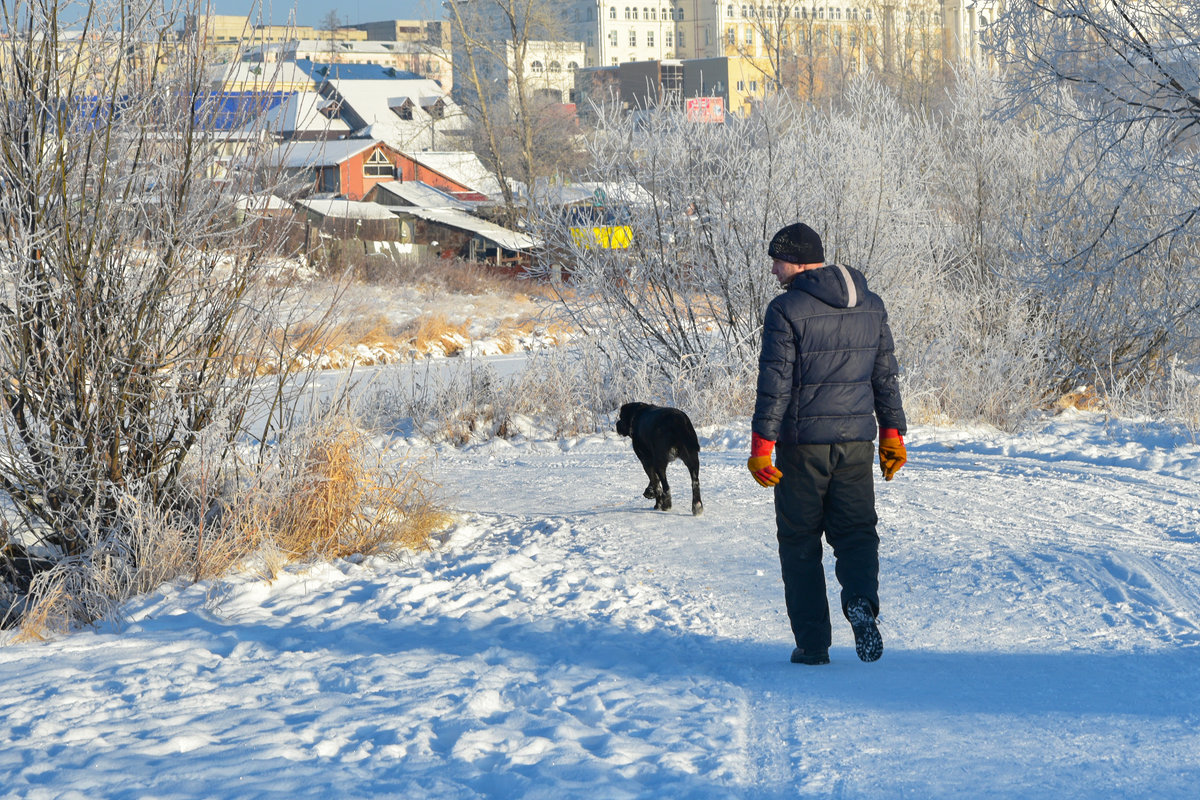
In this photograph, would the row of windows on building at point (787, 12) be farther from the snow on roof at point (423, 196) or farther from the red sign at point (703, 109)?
the red sign at point (703, 109)

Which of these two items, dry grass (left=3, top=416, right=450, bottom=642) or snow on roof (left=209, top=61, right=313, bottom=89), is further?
snow on roof (left=209, top=61, right=313, bottom=89)

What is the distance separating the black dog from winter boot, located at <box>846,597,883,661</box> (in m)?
2.74

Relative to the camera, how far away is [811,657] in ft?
15.7

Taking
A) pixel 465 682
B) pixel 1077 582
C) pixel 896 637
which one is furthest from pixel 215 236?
pixel 1077 582

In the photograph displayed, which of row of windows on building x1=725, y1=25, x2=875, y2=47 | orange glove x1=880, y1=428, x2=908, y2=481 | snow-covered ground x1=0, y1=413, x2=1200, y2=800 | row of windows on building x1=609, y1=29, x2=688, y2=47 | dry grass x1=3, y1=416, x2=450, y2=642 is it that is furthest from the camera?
row of windows on building x1=609, y1=29, x2=688, y2=47

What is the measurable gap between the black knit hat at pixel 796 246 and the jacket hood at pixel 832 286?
69mm

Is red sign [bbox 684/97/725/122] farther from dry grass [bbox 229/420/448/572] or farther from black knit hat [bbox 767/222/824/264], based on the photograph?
black knit hat [bbox 767/222/824/264]

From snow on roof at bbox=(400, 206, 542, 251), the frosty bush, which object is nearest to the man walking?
the frosty bush

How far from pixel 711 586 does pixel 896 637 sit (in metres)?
1.16

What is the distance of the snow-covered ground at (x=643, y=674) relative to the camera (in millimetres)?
3719

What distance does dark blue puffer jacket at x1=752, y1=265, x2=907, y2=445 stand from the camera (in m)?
4.71

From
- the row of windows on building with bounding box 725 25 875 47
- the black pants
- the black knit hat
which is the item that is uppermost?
the row of windows on building with bounding box 725 25 875 47

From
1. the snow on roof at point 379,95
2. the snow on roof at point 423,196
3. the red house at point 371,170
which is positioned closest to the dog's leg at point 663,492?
the snow on roof at point 423,196

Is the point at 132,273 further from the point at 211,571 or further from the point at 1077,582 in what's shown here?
the point at 1077,582
